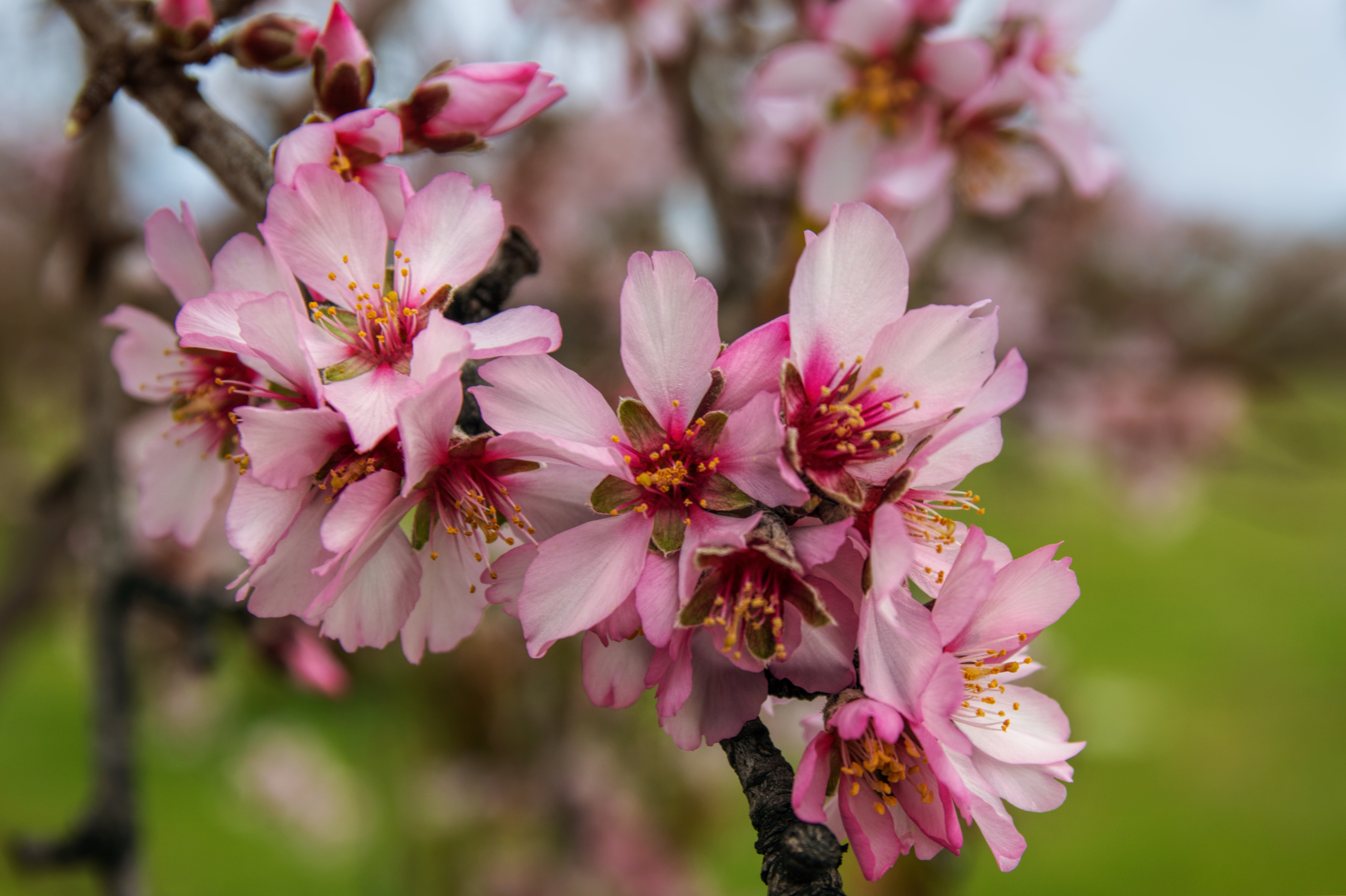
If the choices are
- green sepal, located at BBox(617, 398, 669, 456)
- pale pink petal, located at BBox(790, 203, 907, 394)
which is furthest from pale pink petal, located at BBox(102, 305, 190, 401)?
pale pink petal, located at BBox(790, 203, 907, 394)

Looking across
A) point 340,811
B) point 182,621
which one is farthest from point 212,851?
point 182,621

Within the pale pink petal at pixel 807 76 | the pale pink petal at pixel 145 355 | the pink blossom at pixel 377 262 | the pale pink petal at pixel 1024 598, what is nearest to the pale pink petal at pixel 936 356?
the pale pink petal at pixel 1024 598

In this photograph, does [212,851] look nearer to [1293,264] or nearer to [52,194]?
[52,194]

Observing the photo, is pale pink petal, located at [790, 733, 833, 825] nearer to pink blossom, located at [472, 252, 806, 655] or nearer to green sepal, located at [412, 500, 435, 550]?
pink blossom, located at [472, 252, 806, 655]

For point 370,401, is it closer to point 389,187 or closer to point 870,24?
point 389,187

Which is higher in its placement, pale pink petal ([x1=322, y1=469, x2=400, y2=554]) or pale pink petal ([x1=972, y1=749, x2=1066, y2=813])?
pale pink petal ([x1=322, y1=469, x2=400, y2=554])

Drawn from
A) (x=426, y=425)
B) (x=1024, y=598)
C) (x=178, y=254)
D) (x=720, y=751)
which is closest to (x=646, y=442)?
(x=426, y=425)

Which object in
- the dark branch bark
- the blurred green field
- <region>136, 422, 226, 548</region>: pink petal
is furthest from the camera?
the blurred green field

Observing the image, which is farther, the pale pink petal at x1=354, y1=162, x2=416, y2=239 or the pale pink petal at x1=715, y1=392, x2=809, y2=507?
the pale pink petal at x1=354, y1=162, x2=416, y2=239

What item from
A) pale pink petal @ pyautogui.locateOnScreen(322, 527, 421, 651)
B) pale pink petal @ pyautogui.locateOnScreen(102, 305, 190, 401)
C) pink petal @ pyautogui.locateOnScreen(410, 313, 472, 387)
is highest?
pink petal @ pyautogui.locateOnScreen(410, 313, 472, 387)
